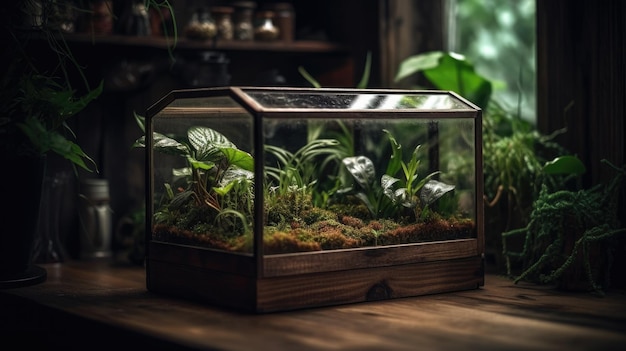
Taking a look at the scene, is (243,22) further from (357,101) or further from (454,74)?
(357,101)

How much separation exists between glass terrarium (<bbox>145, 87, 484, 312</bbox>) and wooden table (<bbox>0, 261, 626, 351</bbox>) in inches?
2.5

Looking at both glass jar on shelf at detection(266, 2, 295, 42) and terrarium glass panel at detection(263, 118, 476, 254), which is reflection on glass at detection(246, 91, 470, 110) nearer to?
terrarium glass panel at detection(263, 118, 476, 254)

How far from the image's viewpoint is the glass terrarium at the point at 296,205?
2219 mm

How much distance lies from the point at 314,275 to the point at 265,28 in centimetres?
147

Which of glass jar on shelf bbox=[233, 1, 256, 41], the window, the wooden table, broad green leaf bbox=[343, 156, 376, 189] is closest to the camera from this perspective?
the wooden table

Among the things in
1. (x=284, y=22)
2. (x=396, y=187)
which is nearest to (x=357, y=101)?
(x=396, y=187)

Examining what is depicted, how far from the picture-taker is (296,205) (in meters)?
2.43

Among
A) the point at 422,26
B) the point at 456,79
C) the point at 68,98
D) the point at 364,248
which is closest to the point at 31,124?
the point at 68,98

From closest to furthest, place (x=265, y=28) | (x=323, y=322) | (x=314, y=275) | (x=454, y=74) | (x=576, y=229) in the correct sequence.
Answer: (x=323, y=322)
(x=314, y=275)
(x=576, y=229)
(x=454, y=74)
(x=265, y=28)

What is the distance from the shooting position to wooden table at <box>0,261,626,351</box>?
1.89 m

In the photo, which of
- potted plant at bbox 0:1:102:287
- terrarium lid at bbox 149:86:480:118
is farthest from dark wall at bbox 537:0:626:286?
potted plant at bbox 0:1:102:287

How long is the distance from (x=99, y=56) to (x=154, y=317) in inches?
57.2

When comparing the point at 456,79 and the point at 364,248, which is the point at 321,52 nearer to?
the point at 456,79

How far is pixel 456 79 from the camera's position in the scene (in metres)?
3.17
